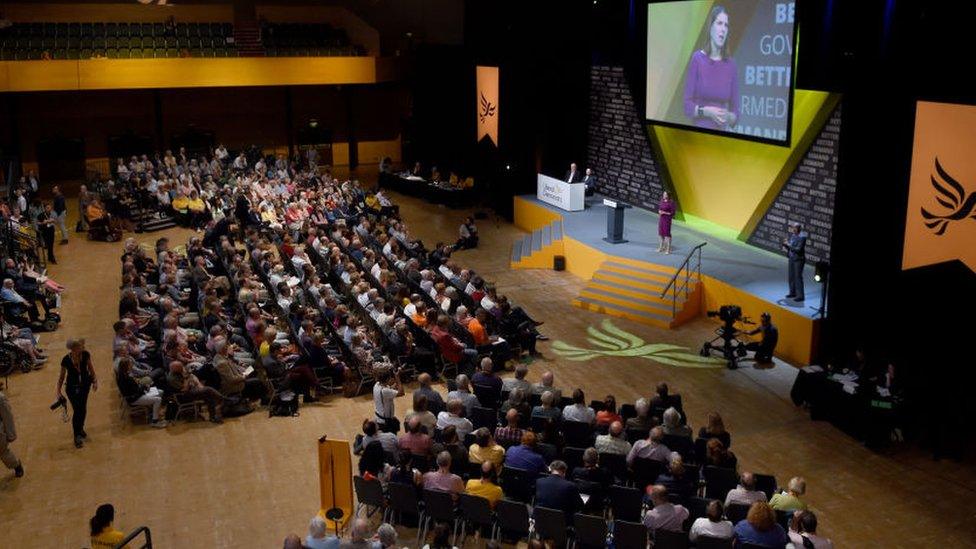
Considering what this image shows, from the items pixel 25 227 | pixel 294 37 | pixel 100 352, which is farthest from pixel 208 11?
pixel 100 352

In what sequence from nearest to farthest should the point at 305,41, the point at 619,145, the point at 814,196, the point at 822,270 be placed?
the point at 822,270
the point at 814,196
the point at 619,145
the point at 305,41

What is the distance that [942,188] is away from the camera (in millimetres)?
11391

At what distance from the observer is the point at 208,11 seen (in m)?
29.4

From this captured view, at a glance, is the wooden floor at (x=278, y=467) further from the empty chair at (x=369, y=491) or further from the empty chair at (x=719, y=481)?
the empty chair at (x=719, y=481)

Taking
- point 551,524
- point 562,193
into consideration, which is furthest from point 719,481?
point 562,193

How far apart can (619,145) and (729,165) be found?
13.2 feet

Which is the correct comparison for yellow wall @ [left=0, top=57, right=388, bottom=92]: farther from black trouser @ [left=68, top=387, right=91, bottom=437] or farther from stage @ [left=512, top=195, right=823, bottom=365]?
black trouser @ [left=68, top=387, right=91, bottom=437]

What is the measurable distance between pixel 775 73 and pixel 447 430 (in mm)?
9881

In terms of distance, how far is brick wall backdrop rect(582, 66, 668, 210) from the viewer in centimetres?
2105

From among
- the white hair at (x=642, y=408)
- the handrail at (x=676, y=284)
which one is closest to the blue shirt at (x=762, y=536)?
the white hair at (x=642, y=408)

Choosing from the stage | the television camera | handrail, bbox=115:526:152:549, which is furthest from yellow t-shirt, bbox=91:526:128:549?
the stage

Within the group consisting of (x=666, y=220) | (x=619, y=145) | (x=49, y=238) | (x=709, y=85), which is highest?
(x=709, y=85)

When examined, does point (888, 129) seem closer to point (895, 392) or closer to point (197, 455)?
point (895, 392)

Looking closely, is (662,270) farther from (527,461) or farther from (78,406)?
(78,406)
